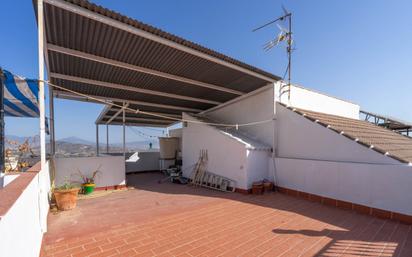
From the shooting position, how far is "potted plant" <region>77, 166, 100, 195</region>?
21.2ft

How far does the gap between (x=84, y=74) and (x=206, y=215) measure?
5.14m

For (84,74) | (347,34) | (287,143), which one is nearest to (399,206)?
(287,143)

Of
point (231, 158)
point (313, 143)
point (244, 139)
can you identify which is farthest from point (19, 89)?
point (313, 143)

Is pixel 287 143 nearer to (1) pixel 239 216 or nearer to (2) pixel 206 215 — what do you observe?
(1) pixel 239 216

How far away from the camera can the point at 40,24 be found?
10.8 ft

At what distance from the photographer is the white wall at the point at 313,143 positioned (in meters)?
5.20

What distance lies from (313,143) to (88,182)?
7.32 meters

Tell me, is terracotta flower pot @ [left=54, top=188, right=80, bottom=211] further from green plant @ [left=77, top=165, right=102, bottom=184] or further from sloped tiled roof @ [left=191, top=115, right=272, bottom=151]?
sloped tiled roof @ [left=191, top=115, right=272, bottom=151]

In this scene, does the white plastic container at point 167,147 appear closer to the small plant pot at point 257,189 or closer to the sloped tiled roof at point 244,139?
the sloped tiled roof at point 244,139

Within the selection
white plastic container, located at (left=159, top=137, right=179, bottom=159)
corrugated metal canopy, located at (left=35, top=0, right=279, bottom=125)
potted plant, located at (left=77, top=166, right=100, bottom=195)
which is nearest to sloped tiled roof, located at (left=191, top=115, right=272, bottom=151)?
corrugated metal canopy, located at (left=35, top=0, right=279, bottom=125)

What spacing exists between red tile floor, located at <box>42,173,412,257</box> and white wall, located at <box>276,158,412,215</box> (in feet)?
1.51

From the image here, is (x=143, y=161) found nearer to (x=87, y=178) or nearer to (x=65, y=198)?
(x=87, y=178)

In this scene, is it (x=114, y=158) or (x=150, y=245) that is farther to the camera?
(x=114, y=158)

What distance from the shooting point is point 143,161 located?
1183cm
